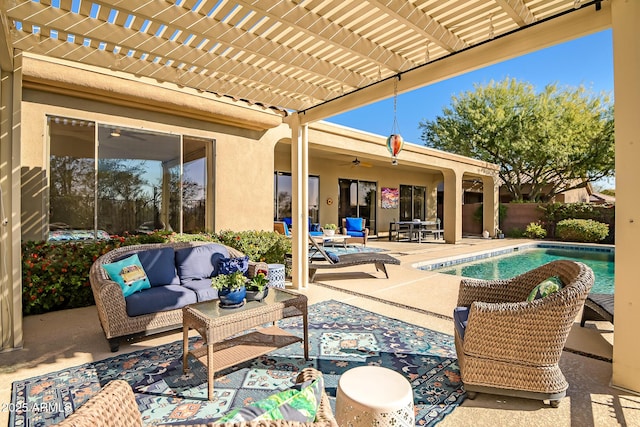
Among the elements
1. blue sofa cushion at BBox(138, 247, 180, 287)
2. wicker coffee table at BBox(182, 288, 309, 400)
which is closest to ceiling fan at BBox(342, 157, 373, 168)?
blue sofa cushion at BBox(138, 247, 180, 287)

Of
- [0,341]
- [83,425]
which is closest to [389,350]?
[83,425]

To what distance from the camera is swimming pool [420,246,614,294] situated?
8.00 metres

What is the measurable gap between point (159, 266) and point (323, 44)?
3228 mm

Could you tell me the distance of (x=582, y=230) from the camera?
13430 millimetres

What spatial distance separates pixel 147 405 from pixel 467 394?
2305 millimetres

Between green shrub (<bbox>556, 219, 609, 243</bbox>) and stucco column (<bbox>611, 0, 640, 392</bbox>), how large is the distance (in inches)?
533

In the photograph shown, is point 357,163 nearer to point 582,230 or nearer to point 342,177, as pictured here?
point 342,177

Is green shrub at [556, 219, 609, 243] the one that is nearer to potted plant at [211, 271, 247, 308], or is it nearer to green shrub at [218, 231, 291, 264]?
green shrub at [218, 231, 291, 264]

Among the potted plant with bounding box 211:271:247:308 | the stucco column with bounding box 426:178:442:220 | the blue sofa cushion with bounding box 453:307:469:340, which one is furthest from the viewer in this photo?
the stucco column with bounding box 426:178:442:220

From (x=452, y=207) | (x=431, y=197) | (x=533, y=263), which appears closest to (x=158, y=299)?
(x=533, y=263)

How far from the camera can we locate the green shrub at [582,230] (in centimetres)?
1322

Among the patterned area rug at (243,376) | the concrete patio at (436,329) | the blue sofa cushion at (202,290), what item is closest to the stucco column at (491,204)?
the concrete patio at (436,329)

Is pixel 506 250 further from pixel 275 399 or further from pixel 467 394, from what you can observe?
pixel 275 399

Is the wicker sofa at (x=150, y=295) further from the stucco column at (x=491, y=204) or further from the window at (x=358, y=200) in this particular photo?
the stucco column at (x=491, y=204)
